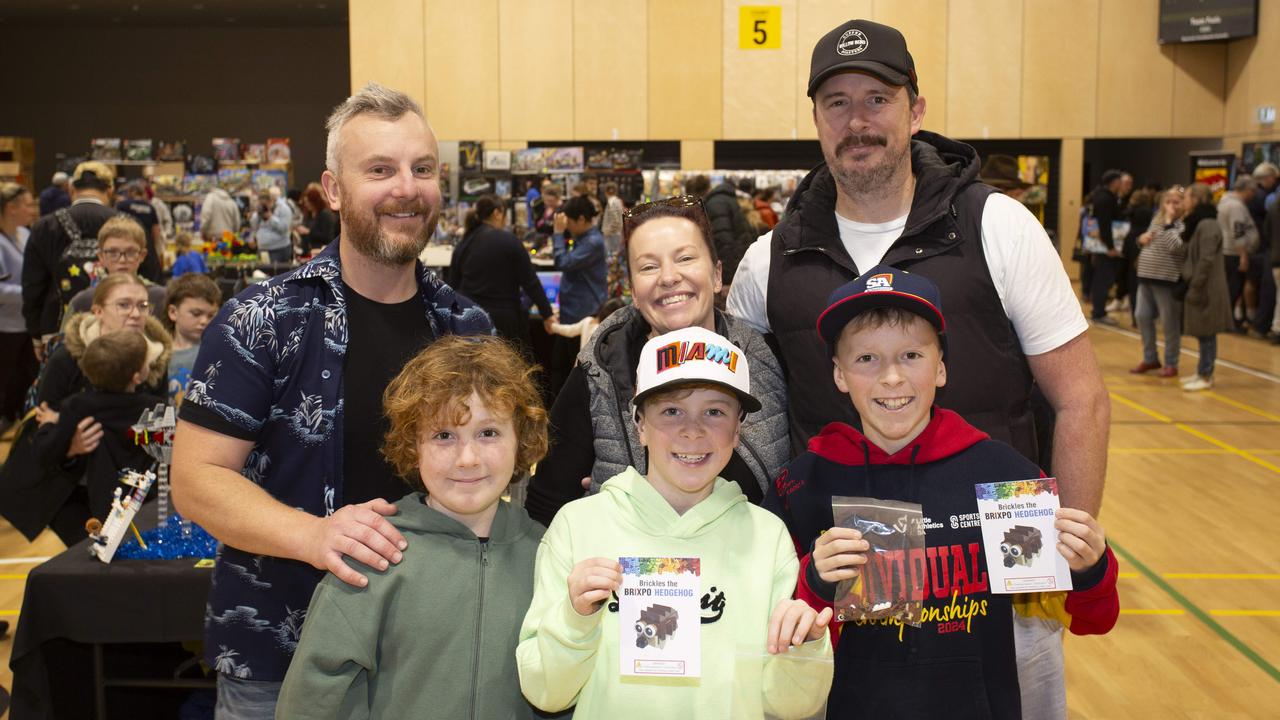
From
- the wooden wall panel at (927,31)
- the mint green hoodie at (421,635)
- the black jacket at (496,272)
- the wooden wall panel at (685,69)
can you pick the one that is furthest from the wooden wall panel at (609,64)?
the mint green hoodie at (421,635)

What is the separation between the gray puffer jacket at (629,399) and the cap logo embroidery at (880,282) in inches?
15.5

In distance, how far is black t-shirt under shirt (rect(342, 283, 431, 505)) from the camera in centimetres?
224

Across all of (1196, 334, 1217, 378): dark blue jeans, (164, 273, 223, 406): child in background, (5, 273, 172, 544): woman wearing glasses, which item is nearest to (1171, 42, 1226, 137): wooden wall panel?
(1196, 334, 1217, 378): dark blue jeans

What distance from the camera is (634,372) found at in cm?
235

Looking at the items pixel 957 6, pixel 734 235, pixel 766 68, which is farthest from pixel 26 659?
pixel 957 6

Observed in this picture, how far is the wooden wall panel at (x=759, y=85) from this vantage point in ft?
56.0

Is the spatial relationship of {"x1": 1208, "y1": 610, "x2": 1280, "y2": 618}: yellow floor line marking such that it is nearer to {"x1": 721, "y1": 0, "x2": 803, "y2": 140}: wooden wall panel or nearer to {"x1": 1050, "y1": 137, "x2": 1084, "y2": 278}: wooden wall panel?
→ {"x1": 721, "y1": 0, "x2": 803, "y2": 140}: wooden wall panel

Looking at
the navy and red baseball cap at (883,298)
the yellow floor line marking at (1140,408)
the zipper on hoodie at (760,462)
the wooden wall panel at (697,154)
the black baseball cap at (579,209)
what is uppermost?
the wooden wall panel at (697,154)

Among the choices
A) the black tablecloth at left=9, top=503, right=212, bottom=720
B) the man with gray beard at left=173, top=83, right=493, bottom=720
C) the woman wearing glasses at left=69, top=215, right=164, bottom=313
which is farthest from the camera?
the woman wearing glasses at left=69, top=215, right=164, bottom=313

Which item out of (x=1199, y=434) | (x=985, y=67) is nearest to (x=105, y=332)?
(x=1199, y=434)

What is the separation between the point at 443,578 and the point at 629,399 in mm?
542

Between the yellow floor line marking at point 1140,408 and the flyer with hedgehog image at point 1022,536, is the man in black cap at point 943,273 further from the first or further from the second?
the yellow floor line marking at point 1140,408

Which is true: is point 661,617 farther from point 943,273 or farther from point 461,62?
point 461,62

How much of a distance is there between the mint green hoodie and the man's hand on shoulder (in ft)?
0.13
